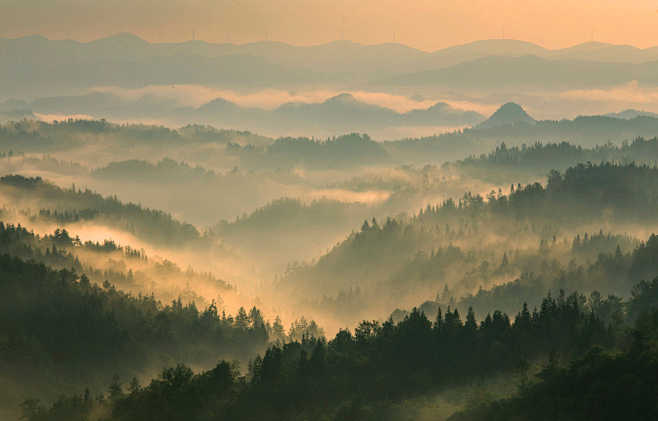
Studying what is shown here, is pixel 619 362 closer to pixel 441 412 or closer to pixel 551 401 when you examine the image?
pixel 551 401

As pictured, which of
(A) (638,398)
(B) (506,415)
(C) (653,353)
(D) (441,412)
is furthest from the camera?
(D) (441,412)

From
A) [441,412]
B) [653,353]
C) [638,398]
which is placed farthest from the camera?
[441,412]

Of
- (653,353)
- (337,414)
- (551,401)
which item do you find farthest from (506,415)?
(337,414)

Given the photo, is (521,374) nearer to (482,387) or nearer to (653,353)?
(482,387)

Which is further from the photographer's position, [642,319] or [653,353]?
[642,319]

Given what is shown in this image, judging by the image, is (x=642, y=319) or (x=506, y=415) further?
(x=642, y=319)

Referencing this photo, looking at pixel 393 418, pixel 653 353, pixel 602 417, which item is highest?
pixel 653 353

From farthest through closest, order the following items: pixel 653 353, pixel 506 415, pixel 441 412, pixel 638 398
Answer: pixel 441 412
pixel 506 415
pixel 653 353
pixel 638 398

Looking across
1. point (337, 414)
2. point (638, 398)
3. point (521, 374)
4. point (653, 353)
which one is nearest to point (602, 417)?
point (638, 398)

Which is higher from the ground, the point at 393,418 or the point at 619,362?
the point at 619,362
